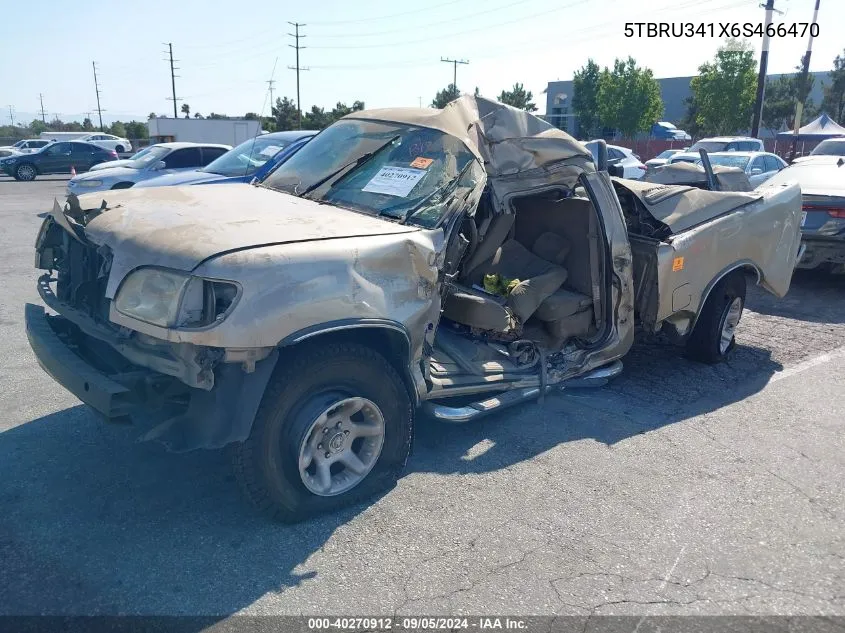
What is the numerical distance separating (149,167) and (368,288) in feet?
36.8

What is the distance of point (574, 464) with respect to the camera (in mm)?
4262

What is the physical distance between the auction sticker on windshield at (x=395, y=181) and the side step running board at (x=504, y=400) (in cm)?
131

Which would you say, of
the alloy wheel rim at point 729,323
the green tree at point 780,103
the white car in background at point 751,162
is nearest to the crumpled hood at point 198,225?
the alloy wheel rim at point 729,323

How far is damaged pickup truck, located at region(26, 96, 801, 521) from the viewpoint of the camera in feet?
10.3

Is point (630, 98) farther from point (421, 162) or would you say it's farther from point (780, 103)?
point (421, 162)

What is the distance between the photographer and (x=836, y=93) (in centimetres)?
5919

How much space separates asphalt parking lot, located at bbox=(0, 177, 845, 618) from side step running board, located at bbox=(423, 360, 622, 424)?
7.7 inches

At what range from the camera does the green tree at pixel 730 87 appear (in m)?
42.8

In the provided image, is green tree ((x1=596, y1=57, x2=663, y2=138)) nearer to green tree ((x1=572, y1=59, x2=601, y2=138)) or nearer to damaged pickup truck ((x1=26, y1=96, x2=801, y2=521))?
green tree ((x1=572, y1=59, x2=601, y2=138))

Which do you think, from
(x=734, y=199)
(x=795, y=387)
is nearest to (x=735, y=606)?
(x=795, y=387)

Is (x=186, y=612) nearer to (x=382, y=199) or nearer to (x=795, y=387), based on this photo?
(x=382, y=199)

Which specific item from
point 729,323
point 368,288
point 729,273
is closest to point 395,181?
point 368,288

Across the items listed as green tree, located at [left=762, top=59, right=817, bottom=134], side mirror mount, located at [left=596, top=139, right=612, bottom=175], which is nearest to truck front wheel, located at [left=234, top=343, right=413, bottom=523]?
side mirror mount, located at [left=596, top=139, right=612, bottom=175]

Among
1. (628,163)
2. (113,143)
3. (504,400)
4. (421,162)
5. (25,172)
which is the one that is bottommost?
(25,172)
